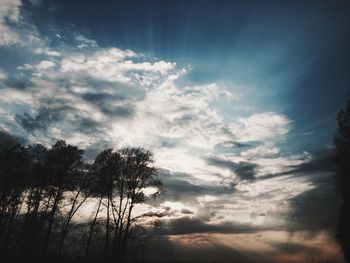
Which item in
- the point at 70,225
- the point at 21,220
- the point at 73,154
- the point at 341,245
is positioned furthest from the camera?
the point at 21,220

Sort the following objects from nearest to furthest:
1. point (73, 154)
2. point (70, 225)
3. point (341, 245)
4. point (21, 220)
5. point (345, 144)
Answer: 1. point (341, 245)
2. point (345, 144)
3. point (73, 154)
4. point (70, 225)
5. point (21, 220)

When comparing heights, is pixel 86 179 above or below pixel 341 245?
above

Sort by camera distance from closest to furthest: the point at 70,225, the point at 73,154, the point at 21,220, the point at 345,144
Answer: the point at 345,144 < the point at 73,154 < the point at 70,225 < the point at 21,220

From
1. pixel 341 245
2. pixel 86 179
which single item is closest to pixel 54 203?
pixel 86 179

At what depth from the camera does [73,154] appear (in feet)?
101

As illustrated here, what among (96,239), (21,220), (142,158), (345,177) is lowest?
(96,239)

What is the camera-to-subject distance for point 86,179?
104 ft

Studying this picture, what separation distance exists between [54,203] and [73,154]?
236 inches

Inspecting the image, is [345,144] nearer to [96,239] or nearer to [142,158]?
[142,158]

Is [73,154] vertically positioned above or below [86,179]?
above

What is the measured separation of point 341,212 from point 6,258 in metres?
35.1

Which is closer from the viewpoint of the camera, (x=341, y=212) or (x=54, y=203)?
(x=341, y=212)

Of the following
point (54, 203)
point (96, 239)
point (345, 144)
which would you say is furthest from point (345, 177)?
point (54, 203)

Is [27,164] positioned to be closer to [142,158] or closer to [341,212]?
[142,158]
